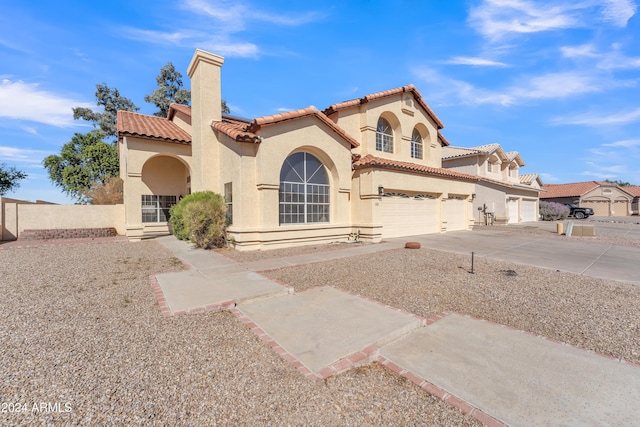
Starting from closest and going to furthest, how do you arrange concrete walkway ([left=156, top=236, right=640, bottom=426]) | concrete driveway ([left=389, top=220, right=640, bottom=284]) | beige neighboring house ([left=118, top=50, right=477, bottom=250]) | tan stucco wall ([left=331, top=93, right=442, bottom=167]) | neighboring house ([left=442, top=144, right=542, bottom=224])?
concrete walkway ([left=156, top=236, right=640, bottom=426]) → concrete driveway ([left=389, top=220, right=640, bottom=284]) → beige neighboring house ([left=118, top=50, right=477, bottom=250]) → tan stucco wall ([left=331, top=93, right=442, bottom=167]) → neighboring house ([left=442, top=144, right=542, bottom=224])

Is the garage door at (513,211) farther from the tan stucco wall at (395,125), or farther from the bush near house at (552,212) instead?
the tan stucco wall at (395,125)

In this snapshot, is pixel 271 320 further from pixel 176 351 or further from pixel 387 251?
pixel 387 251

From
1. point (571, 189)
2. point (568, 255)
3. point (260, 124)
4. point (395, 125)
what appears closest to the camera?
point (568, 255)

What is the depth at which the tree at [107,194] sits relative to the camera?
19.8 meters

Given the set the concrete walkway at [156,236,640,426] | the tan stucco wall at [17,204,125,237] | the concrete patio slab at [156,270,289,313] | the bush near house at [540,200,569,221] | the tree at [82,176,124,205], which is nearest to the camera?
the concrete walkway at [156,236,640,426]

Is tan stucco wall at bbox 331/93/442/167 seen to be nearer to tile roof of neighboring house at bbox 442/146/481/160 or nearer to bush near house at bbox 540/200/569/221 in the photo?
tile roof of neighboring house at bbox 442/146/481/160

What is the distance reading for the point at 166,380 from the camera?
2.83 m

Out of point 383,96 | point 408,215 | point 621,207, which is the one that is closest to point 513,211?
point 408,215

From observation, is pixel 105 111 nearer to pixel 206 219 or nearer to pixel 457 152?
pixel 206 219

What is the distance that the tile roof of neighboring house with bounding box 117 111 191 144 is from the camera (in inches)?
548

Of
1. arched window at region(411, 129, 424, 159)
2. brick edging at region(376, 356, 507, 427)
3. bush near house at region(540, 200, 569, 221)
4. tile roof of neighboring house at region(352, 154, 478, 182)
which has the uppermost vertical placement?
arched window at region(411, 129, 424, 159)

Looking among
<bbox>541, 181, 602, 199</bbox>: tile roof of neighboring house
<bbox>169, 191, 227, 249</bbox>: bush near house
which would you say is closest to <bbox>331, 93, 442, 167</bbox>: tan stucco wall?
<bbox>169, 191, 227, 249</bbox>: bush near house

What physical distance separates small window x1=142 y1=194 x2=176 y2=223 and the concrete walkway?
1276cm

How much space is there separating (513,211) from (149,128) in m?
30.5
